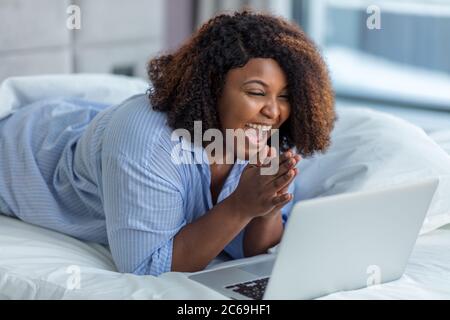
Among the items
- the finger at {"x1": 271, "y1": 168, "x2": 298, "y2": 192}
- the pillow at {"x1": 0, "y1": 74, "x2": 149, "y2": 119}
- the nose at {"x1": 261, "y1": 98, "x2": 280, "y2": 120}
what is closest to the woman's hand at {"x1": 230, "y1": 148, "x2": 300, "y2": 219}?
the finger at {"x1": 271, "y1": 168, "x2": 298, "y2": 192}

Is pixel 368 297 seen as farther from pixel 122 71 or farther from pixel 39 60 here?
pixel 122 71

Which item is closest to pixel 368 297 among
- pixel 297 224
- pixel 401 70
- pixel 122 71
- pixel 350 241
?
pixel 350 241

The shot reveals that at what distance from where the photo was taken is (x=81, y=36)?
2609mm

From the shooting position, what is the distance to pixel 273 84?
1.61 metres

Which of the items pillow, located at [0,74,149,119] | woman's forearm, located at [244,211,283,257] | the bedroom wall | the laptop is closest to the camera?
the laptop

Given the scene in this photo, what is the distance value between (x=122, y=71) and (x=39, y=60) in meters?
0.37

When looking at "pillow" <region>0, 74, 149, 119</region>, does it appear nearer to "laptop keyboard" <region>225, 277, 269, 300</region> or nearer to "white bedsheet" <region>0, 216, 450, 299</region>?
"white bedsheet" <region>0, 216, 450, 299</region>

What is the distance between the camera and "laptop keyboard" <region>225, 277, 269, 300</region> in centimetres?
144

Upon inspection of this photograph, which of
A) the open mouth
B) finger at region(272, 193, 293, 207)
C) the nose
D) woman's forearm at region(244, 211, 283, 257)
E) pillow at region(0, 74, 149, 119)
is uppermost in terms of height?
the nose

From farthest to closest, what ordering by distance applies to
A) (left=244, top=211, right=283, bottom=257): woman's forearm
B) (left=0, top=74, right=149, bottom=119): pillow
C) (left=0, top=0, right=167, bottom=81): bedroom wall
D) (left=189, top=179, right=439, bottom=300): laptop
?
(left=0, top=0, right=167, bottom=81): bedroom wall → (left=0, top=74, right=149, bottom=119): pillow → (left=244, top=211, right=283, bottom=257): woman's forearm → (left=189, top=179, right=439, bottom=300): laptop

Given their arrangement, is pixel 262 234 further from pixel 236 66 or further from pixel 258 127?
pixel 236 66

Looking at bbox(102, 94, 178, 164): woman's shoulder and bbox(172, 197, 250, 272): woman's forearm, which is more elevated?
bbox(102, 94, 178, 164): woman's shoulder

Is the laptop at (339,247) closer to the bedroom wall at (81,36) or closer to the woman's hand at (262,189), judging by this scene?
the woman's hand at (262,189)

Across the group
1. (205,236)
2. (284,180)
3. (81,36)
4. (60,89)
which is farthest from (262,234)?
(81,36)
